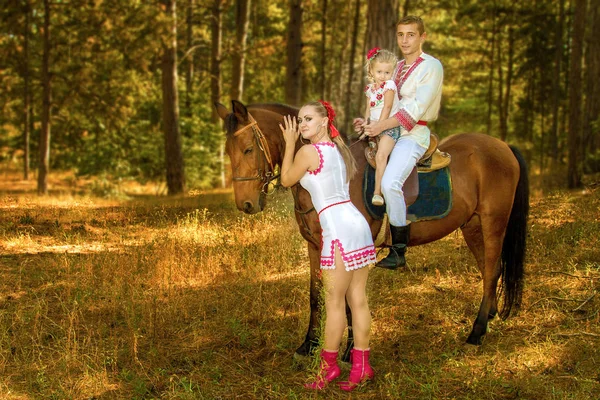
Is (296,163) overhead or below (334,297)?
overhead

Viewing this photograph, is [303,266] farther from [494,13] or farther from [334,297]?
[494,13]

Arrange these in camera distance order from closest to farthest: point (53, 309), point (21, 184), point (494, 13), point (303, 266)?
point (53, 309)
point (303, 266)
point (494, 13)
point (21, 184)

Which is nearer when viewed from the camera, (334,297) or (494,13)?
(334,297)

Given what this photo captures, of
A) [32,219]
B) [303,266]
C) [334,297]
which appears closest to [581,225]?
[303,266]

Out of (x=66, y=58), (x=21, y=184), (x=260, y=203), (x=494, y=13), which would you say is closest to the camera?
(x=260, y=203)

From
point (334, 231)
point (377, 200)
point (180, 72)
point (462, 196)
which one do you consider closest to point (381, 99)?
point (377, 200)

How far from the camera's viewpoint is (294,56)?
47.5 feet

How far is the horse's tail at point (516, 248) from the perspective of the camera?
6016mm

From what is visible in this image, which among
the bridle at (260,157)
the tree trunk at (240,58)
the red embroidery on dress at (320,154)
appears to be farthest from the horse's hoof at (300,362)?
the tree trunk at (240,58)

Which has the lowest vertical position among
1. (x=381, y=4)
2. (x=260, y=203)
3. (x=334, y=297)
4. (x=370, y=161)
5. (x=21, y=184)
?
(x=21, y=184)

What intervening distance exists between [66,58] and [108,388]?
15658 millimetres

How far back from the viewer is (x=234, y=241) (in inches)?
319

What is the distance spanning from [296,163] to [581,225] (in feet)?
18.7

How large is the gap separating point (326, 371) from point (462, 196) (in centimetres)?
225
